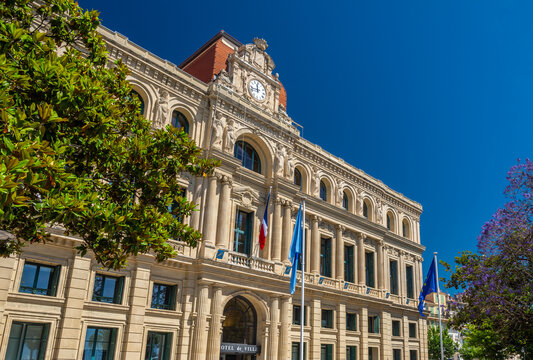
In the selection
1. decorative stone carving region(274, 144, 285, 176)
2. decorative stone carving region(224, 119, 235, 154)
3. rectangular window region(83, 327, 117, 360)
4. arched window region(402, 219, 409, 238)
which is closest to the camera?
rectangular window region(83, 327, 117, 360)

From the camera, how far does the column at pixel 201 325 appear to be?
23.7 m

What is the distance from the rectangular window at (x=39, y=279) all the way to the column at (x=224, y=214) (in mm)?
9286

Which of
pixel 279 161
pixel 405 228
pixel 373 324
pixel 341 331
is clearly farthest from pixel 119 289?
pixel 405 228

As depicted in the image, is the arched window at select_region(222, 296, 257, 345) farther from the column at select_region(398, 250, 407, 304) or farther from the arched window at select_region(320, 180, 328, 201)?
the column at select_region(398, 250, 407, 304)

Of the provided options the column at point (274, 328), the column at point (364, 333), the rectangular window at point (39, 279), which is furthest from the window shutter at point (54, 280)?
the column at point (364, 333)

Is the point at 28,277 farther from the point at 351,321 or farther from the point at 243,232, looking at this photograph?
the point at 351,321

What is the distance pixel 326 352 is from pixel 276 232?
10.1 meters

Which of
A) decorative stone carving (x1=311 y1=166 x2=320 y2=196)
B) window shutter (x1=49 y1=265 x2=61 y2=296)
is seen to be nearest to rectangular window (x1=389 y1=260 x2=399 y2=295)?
decorative stone carving (x1=311 y1=166 x2=320 y2=196)

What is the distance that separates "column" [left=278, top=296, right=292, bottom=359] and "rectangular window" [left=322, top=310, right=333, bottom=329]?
4.73 m

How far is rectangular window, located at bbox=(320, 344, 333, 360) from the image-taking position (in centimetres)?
3173

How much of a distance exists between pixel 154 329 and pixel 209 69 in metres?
19.7

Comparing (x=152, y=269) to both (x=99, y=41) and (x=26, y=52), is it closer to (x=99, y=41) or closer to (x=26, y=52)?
(x=99, y=41)

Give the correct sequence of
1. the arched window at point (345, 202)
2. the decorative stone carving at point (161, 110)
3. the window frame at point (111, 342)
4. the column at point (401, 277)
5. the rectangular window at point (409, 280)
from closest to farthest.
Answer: the window frame at point (111, 342), the decorative stone carving at point (161, 110), the arched window at point (345, 202), the column at point (401, 277), the rectangular window at point (409, 280)

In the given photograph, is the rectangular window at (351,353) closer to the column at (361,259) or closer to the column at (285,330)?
the column at (361,259)
